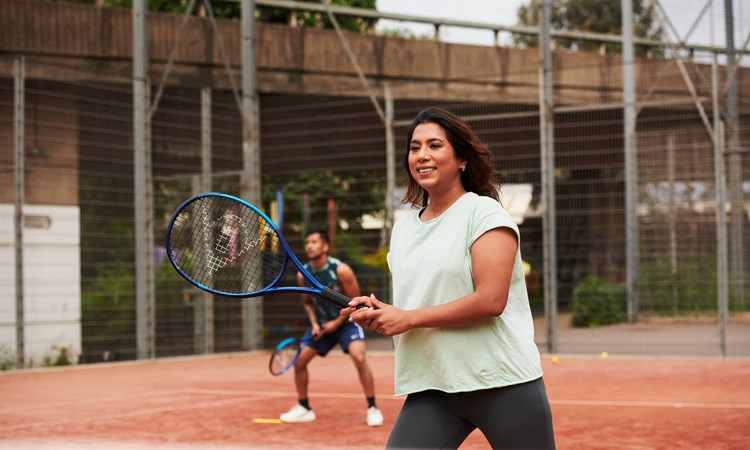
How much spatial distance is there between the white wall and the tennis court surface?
0.41 m

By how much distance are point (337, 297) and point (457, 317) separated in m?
0.64

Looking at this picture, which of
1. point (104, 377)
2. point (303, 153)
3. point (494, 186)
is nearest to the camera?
point (494, 186)

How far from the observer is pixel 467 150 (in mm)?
3312

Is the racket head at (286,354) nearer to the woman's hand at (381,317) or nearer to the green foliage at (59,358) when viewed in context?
the green foliage at (59,358)

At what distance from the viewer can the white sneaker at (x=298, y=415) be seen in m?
8.22

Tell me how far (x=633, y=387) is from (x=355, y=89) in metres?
7.62

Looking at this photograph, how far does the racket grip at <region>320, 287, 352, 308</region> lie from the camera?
3.49 metres

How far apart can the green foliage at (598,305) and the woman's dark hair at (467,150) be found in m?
11.4

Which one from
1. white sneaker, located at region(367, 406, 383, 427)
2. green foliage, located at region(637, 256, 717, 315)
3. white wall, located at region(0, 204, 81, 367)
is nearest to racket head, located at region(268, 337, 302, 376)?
white sneaker, located at region(367, 406, 383, 427)

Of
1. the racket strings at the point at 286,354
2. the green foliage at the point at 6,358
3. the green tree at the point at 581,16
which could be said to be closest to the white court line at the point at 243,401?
the racket strings at the point at 286,354

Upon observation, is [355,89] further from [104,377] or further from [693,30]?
[104,377]

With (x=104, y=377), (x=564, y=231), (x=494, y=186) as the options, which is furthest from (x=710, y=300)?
(x=494, y=186)

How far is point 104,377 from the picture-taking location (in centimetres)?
1184

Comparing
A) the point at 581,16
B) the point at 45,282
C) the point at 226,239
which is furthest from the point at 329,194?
the point at 581,16
